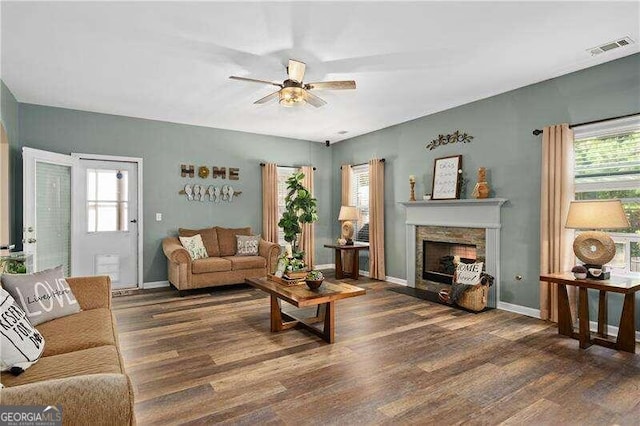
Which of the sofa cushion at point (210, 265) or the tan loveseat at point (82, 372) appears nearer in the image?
the tan loveseat at point (82, 372)

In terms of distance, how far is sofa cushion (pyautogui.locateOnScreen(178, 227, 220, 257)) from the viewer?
577 centimetres

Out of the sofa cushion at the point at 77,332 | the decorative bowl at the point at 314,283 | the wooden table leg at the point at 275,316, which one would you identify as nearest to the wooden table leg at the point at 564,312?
the decorative bowl at the point at 314,283

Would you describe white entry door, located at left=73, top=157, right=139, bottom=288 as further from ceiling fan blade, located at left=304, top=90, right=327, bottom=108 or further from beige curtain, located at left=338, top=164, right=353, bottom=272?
beige curtain, located at left=338, top=164, right=353, bottom=272

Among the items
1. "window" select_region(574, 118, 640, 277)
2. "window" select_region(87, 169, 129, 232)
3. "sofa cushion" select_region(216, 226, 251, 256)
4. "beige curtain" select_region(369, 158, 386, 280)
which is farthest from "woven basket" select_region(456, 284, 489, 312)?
"window" select_region(87, 169, 129, 232)

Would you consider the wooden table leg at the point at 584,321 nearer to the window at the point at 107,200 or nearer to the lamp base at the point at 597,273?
the lamp base at the point at 597,273

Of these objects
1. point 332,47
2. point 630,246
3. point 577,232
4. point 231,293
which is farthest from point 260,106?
point 630,246

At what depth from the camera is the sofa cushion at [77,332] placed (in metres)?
2.01

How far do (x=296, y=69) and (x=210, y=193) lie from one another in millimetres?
3365

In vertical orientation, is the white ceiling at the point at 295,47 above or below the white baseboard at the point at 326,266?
above

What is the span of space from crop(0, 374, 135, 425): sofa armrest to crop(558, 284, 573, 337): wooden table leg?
3.69 meters

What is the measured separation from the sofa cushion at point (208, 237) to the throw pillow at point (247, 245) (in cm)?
36

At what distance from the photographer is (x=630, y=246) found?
134 inches

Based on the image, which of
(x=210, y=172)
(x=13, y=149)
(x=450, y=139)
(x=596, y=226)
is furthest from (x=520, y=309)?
(x=13, y=149)

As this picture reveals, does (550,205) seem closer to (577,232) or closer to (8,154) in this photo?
(577,232)
